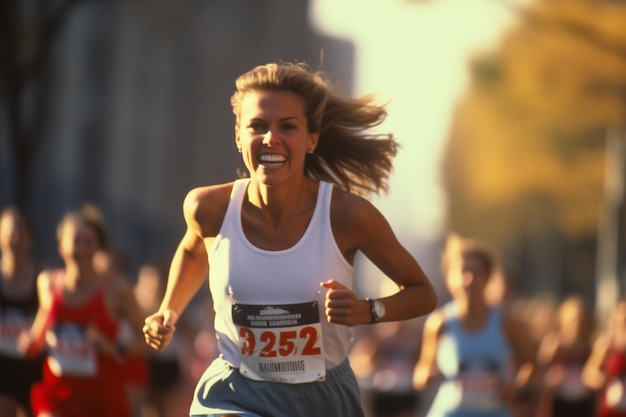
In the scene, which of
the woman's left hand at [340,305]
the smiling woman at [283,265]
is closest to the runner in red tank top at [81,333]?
the smiling woman at [283,265]

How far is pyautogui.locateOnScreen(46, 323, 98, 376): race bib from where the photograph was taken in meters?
10.1

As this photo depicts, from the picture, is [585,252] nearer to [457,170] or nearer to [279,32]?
[457,170]

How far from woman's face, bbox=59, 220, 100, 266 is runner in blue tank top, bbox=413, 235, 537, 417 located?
231 centimetres

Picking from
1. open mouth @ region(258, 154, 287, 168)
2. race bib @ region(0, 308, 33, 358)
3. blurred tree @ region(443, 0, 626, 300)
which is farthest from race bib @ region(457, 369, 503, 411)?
blurred tree @ region(443, 0, 626, 300)

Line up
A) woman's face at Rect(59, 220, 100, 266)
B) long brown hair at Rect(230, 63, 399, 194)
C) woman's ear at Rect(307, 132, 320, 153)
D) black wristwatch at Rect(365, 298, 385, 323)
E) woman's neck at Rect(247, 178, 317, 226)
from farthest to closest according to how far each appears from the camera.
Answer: woman's face at Rect(59, 220, 100, 266), long brown hair at Rect(230, 63, 399, 194), woman's ear at Rect(307, 132, 320, 153), woman's neck at Rect(247, 178, 317, 226), black wristwatch at Rect(365, 298, 385, 323)

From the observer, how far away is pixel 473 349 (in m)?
10.5

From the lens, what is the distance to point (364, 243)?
21.2 ft

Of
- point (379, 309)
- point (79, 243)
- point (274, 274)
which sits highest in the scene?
point (79, 243)

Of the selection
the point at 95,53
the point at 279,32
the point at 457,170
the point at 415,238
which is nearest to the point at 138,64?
the point at 95,53

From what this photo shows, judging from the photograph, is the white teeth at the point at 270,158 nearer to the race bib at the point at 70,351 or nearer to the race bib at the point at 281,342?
the race bib at the point at 281,342

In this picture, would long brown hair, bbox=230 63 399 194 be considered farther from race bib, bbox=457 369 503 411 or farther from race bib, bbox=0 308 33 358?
race bib, bbox=0 308 33 358

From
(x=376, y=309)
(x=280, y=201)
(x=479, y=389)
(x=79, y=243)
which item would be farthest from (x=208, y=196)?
(x=479, y=389)

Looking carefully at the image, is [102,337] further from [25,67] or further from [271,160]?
[25,67]

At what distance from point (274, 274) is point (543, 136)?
3396 centimetres
